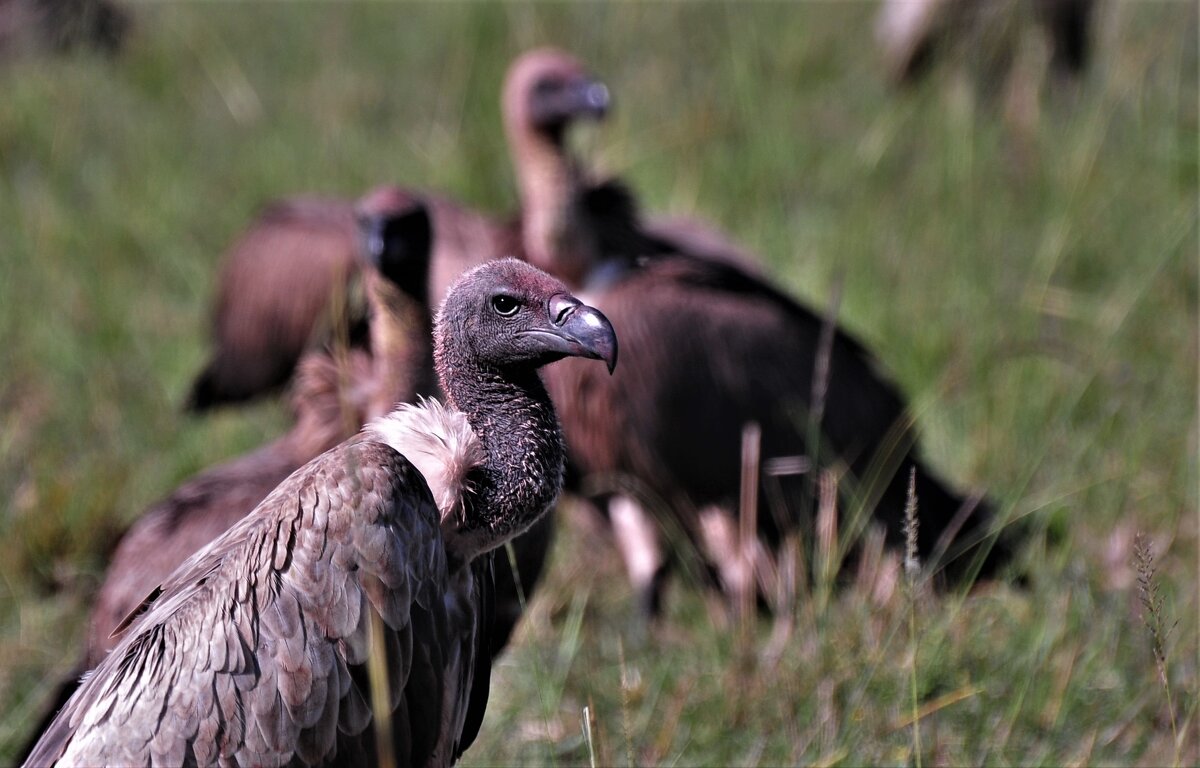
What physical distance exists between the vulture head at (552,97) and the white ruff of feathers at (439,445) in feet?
9.18

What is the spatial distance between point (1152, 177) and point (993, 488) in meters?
2.45

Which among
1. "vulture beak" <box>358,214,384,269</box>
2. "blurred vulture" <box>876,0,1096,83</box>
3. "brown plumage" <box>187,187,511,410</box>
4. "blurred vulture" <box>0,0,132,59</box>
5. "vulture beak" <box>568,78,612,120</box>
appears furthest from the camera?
"blurred vulture" <box>0,0,132,59</box>

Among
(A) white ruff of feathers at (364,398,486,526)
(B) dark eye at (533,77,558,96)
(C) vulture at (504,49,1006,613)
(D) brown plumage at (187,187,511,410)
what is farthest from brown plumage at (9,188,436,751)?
(D) brown plumage at (187,187,511,410)

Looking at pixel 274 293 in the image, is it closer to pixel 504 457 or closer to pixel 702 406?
pixel 702 406

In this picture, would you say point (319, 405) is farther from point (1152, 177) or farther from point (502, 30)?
point (1152, 177)

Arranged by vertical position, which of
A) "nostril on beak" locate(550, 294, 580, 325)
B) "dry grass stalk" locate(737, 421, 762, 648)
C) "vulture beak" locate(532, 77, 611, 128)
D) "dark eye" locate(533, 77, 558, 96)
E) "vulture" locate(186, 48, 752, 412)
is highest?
"nostril on beak" locate(550, 294, 580, 325)

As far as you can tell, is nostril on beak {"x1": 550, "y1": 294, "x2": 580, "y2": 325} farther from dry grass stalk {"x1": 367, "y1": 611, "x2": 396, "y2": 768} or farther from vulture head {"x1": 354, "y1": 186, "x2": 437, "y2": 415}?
vulture head {"x1": 354, "y1": 186, "x2": 437, "y2": 415}

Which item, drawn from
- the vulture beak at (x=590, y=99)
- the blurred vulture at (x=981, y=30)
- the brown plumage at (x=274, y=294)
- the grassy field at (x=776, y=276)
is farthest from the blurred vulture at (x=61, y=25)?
the blurred vulture at (x=981, y=30)

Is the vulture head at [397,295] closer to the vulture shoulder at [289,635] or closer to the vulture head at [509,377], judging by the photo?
the vulture head at [509,377]

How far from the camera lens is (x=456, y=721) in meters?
2.73

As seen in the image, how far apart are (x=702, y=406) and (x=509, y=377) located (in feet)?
7.65

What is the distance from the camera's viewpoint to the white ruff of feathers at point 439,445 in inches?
103

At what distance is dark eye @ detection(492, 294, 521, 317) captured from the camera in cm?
269

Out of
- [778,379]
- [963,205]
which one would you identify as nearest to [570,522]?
[778,379]
